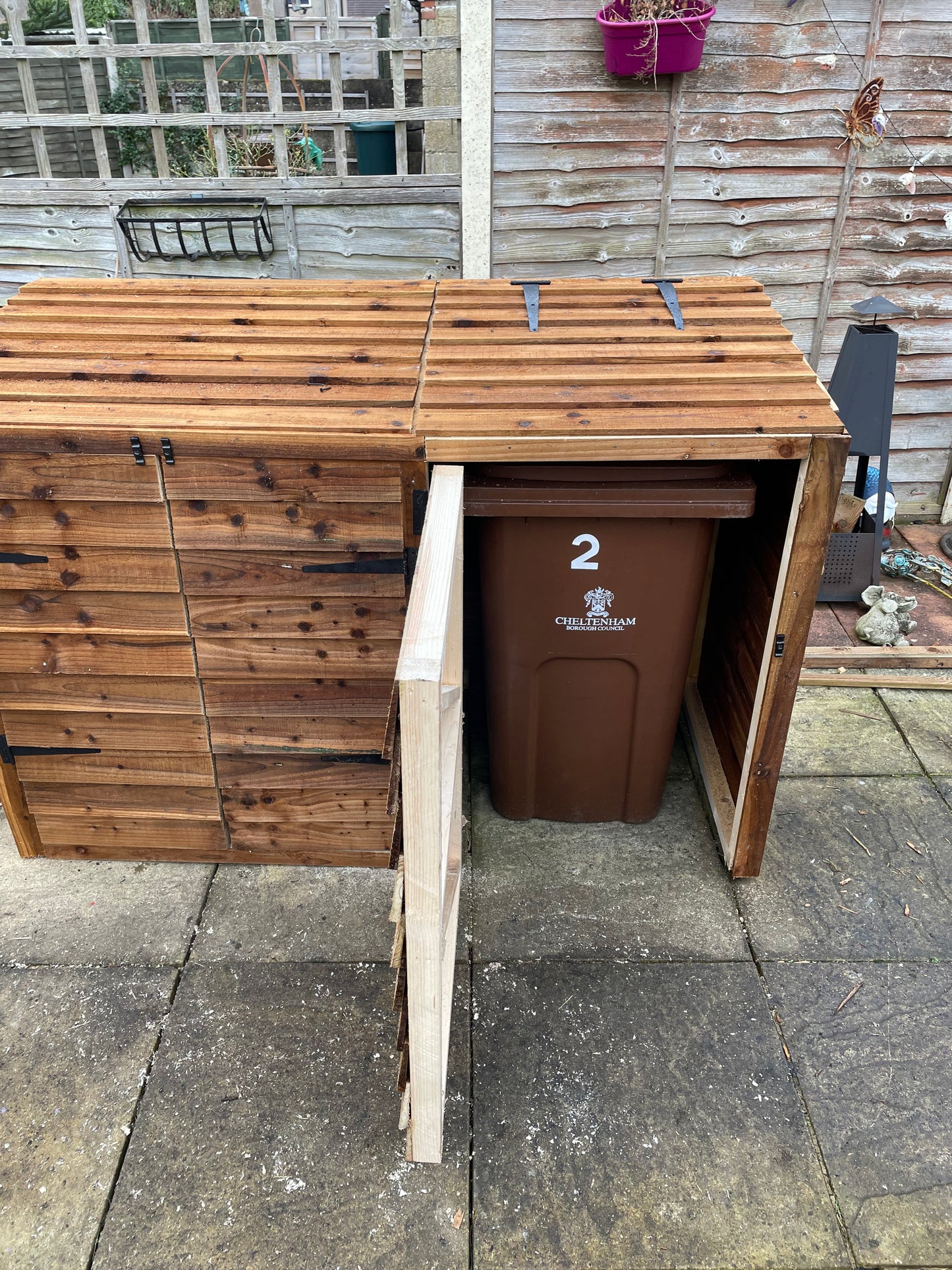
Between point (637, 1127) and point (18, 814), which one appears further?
point (18, 814)

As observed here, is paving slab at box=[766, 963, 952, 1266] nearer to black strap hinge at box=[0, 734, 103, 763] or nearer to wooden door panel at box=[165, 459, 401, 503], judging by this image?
wooden door panel at box=[165, 459, 401, 503]

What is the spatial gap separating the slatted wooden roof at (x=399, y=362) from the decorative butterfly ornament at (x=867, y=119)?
6.14 ft

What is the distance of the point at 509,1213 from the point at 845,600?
352cm

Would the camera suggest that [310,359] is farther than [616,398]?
Yes

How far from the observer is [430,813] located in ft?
5.74

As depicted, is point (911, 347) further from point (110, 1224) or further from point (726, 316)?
point (110, 1224)

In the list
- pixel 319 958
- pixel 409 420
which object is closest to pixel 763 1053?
pixel 319 958

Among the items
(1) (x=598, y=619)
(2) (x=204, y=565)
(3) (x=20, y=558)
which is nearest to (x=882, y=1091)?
(1) (x=598, y=619)

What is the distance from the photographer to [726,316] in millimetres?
3082

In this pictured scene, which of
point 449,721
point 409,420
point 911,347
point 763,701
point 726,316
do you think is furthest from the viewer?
point 911,347

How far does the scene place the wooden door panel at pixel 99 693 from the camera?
2918 mm

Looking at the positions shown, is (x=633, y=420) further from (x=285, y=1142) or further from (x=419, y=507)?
(x=285, y=1142)

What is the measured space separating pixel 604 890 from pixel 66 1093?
68.0 inches

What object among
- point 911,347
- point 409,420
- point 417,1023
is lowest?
point 417,1023
